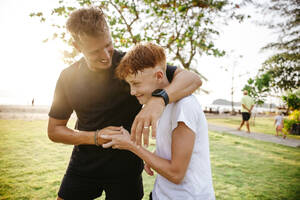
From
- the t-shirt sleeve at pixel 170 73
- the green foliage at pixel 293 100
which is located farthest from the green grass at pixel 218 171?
the green foliage at pixel 293 100

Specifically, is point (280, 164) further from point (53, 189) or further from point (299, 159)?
point (53, 189)

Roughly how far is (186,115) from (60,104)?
1437mm

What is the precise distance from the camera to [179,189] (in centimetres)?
137

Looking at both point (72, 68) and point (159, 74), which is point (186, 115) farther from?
point (72, 68)

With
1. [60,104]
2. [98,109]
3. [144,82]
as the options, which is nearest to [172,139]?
[144,82]

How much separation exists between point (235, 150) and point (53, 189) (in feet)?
21.5

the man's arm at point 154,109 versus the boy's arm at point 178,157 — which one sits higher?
the man's arm at point 154,109

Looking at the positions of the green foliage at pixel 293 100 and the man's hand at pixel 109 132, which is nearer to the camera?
the man's hand at pixel 109 132

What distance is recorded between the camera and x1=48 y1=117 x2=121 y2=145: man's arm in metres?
1.65

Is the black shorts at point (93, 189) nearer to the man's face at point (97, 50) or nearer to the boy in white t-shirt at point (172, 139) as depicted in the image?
the boy in white t-shirt at point (172, 139)

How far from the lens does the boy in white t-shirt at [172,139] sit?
1.24 metres

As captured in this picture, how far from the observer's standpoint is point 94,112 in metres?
1.89

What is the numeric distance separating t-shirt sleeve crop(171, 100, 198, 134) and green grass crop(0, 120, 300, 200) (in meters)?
2.94

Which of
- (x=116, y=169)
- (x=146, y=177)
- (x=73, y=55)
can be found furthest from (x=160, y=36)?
(x=116, y=169)
